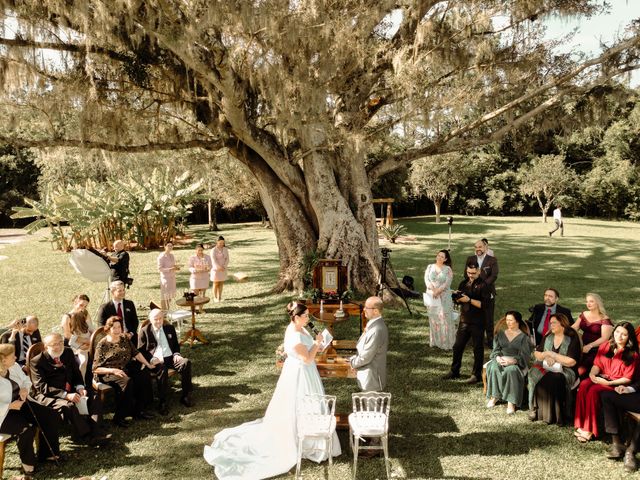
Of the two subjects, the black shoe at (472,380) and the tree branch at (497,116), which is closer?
the black shoe at (472,380)

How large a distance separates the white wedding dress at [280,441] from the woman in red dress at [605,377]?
8.39 ft

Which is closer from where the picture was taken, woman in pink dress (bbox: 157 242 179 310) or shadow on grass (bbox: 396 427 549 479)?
shadow on grass (bbox: 396 427 549 479)

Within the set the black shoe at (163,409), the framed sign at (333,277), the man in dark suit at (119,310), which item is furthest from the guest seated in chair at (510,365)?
the man in dark suit at (119,310)

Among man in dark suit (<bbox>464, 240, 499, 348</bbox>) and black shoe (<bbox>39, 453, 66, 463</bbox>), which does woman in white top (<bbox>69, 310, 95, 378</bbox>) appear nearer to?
black shoe (<bbox>39, 453, 66, 463</bbox>)

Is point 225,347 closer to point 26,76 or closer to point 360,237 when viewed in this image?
A: point 360,237

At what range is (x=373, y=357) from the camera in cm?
528

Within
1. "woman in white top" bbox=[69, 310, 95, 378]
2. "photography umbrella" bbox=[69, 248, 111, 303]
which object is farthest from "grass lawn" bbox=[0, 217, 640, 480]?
"photography umbrella" bbox=[69, 248, 111, 303]

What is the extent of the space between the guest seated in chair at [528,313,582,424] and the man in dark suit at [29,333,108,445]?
466cm

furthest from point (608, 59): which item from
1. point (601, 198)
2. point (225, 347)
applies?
point (601, 198)

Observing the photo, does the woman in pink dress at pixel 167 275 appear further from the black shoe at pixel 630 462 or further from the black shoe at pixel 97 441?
the black shoe at pixel 630 462

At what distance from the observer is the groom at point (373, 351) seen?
5.23 meters

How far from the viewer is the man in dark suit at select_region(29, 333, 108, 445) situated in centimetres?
541

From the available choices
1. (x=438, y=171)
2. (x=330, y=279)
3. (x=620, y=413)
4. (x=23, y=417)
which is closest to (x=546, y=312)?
(x=620, y=413)

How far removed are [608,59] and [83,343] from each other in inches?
397
